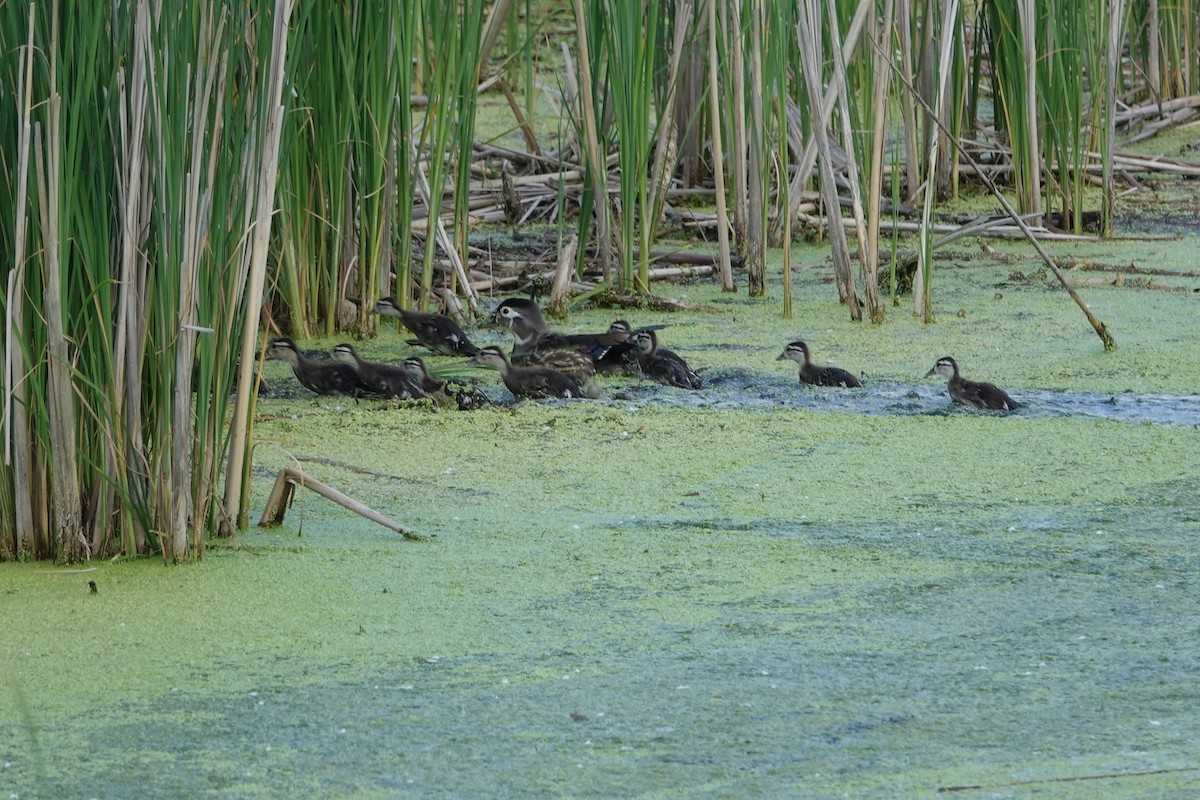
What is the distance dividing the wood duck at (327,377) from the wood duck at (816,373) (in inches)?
50.9

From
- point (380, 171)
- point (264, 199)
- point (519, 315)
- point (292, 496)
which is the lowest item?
point (292, 496)

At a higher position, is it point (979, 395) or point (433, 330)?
point (433, 330)

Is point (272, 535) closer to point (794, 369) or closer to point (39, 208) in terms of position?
point (39, 208)

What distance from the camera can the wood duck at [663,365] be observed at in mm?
5293

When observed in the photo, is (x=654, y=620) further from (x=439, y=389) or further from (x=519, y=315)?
(x=519, y=315)

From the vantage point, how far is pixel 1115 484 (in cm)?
404

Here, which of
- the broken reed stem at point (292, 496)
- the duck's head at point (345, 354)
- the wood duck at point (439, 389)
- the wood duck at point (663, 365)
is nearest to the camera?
the broken reed stem at point (292, 496)

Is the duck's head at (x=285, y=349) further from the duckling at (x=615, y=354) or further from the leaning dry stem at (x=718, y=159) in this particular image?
the leaning dry stem at (x=718, y=159)

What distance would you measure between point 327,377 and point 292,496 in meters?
1.66

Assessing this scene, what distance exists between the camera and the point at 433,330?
5.87 m

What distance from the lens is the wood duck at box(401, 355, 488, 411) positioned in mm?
5023

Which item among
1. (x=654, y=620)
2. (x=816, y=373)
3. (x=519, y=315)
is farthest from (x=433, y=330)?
(x=654, y=620)

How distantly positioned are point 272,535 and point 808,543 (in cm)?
109

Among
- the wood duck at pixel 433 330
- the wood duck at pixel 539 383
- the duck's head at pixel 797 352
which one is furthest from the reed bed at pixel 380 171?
the duck's head at pixel 797 352
